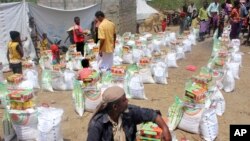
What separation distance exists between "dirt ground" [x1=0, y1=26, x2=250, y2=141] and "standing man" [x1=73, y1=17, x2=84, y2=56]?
2026mm

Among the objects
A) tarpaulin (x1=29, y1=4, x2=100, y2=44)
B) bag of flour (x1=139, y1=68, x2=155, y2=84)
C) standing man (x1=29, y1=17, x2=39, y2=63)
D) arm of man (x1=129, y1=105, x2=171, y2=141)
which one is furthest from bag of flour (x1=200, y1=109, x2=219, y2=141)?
tarpaulin (x1=29, y1=4, x2=100, y2=44)

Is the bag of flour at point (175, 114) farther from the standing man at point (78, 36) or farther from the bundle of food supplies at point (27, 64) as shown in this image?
the standing man at point (78, 36)

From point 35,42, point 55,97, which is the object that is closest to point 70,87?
point 55,97

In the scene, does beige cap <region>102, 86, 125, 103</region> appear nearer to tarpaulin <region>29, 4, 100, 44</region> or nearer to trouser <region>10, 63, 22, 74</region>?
trouser <region>10, 63, 22, 74</region>

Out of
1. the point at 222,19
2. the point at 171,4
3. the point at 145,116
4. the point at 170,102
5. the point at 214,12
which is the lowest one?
the point at 170,102

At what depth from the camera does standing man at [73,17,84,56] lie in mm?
8383

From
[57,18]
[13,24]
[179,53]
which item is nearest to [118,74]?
[179,53]

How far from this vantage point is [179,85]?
7172 millimetres

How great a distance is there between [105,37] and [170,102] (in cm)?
183

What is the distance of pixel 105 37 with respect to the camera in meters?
6.80

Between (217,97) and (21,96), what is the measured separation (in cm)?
287

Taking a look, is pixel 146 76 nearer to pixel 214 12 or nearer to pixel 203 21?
pixel 203 21

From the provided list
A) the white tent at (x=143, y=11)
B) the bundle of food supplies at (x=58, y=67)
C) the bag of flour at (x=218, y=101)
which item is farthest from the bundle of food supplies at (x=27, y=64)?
the white tent at (x=143, y=11)

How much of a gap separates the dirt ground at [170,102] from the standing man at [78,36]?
2.03 m
